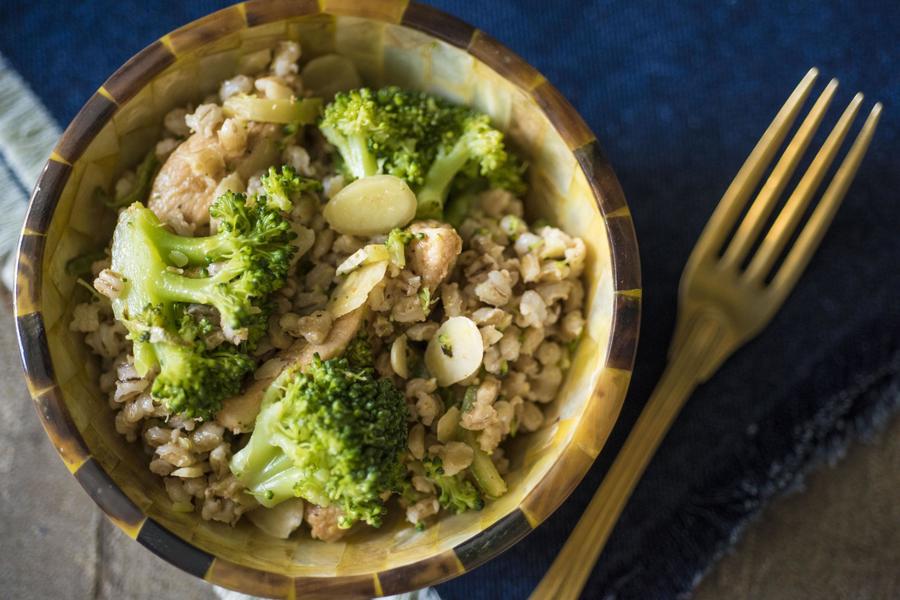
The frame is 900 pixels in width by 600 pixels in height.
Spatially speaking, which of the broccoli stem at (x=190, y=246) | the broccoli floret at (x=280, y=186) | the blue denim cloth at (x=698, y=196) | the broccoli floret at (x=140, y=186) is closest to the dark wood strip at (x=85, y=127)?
the broccoli floret at (x=140, y=186)

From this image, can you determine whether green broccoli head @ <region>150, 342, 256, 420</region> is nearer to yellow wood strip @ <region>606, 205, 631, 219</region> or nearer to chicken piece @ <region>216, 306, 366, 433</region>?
chicken piece @ <region>216, 306, 366, 433</region>

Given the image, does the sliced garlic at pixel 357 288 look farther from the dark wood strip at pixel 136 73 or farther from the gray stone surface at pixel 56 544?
the gray stone surface at pixel 56 544

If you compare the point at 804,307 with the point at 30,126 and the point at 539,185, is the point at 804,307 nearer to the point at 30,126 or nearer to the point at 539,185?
the point at 539,185

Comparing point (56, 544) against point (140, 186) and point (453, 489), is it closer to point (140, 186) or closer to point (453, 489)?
point (140, 186)

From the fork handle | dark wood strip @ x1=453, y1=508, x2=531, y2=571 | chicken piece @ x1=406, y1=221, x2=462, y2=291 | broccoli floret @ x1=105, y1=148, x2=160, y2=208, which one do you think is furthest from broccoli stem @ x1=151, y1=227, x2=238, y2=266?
the fork handle

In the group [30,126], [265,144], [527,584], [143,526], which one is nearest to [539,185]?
[265,144]
